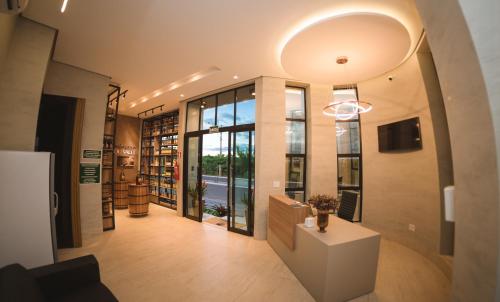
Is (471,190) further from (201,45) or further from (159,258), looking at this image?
(159,258)

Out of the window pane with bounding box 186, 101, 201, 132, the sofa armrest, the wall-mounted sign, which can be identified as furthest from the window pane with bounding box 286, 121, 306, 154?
the wall-mounted sign

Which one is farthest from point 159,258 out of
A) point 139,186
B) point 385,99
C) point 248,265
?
point 385,99

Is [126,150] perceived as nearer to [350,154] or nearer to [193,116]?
[193,116]

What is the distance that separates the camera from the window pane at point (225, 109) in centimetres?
484

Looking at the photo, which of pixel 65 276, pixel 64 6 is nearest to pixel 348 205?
pixel 65 276

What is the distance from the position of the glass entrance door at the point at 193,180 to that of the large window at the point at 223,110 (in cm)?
48

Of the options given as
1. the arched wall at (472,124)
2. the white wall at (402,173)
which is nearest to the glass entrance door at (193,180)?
the white wall at (402,173)

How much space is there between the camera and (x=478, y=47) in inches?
37.2

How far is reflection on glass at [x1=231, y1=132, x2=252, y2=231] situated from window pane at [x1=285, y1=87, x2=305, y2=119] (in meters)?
1.27

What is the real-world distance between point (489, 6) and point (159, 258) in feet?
14.3

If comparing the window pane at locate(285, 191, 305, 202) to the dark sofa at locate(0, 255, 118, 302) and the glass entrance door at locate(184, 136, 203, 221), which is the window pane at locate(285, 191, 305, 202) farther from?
the dark sofa at locate(0, 255, 118, 302)

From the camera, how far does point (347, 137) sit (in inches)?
191

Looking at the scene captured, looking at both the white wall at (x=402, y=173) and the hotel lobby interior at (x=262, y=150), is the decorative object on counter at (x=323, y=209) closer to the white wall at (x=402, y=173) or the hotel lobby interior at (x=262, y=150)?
the hotel lobby interior at (x=262, y=150)

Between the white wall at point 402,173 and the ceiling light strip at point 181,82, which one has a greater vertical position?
the ceiling light strip at point 181,82
